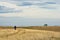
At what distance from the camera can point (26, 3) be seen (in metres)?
2.17

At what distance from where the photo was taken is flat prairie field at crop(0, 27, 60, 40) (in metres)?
1.83

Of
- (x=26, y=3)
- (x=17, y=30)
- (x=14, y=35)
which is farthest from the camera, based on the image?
(x=26, y=3)

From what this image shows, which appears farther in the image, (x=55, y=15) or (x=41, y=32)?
(x=55, y=15)

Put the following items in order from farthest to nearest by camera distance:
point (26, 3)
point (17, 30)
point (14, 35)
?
point (26, 3) → point (17, 30) → point (14, 35)

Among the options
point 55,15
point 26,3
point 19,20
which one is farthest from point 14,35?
point 55,15

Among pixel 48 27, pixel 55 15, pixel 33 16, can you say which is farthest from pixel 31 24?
pixel 55 15

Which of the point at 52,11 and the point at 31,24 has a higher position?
the point at 52,11

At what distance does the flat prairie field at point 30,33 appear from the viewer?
1.83m

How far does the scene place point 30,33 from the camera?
195 centimetres

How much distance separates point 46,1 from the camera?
220 centimetres

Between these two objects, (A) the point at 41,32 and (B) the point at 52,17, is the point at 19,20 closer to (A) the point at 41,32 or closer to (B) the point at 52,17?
(A) the point at 41,32

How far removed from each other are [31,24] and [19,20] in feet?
0.64

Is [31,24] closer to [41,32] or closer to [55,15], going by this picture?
[41,32]

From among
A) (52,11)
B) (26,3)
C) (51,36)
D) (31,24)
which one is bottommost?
(51,36)
